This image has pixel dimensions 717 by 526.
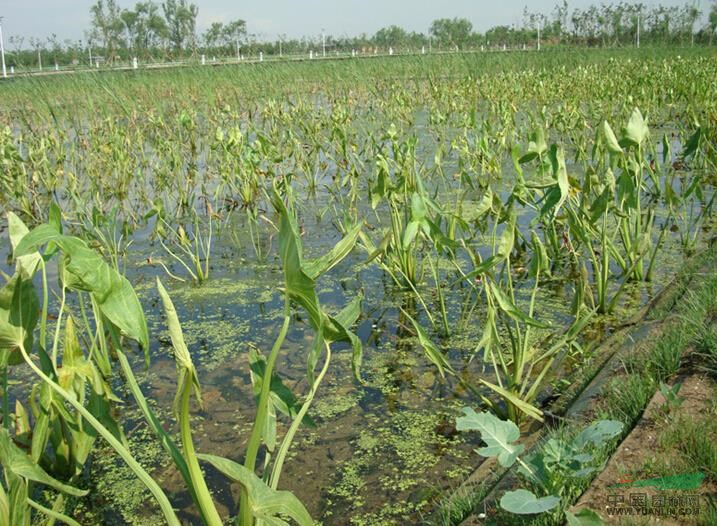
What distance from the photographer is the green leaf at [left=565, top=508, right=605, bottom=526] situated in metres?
1.06

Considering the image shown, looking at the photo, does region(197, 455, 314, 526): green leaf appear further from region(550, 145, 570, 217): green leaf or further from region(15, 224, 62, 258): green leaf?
region(550, 145, 570, 217): green leaf

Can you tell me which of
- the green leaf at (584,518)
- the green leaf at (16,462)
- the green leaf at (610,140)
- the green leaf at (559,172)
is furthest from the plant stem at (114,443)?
the green leaf at (610,140)

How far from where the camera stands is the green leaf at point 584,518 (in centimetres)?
106

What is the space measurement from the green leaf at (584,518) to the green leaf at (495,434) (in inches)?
6.1

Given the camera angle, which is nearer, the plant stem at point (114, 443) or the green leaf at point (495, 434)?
the plant stem at point (114, 443)

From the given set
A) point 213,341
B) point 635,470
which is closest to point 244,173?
point 213,341

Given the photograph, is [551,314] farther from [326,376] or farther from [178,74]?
[178,74]

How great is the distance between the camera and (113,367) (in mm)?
2357

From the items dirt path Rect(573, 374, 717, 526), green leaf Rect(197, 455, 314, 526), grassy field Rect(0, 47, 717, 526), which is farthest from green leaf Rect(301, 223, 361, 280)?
dirt path Rect(573, 374, 717, 526)

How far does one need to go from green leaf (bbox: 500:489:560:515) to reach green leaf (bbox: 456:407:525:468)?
89 millimetres

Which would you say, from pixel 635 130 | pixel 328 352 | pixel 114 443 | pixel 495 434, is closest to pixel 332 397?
pixel 328 352

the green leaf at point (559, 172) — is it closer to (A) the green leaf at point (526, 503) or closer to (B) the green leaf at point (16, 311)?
(A) the green leaf at point (526, 503)

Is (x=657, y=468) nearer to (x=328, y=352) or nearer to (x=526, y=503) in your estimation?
(x=526, y=503)

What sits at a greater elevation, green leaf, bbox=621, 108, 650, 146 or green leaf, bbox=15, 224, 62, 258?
green leaf, bbox=621, 108, 650, 146
